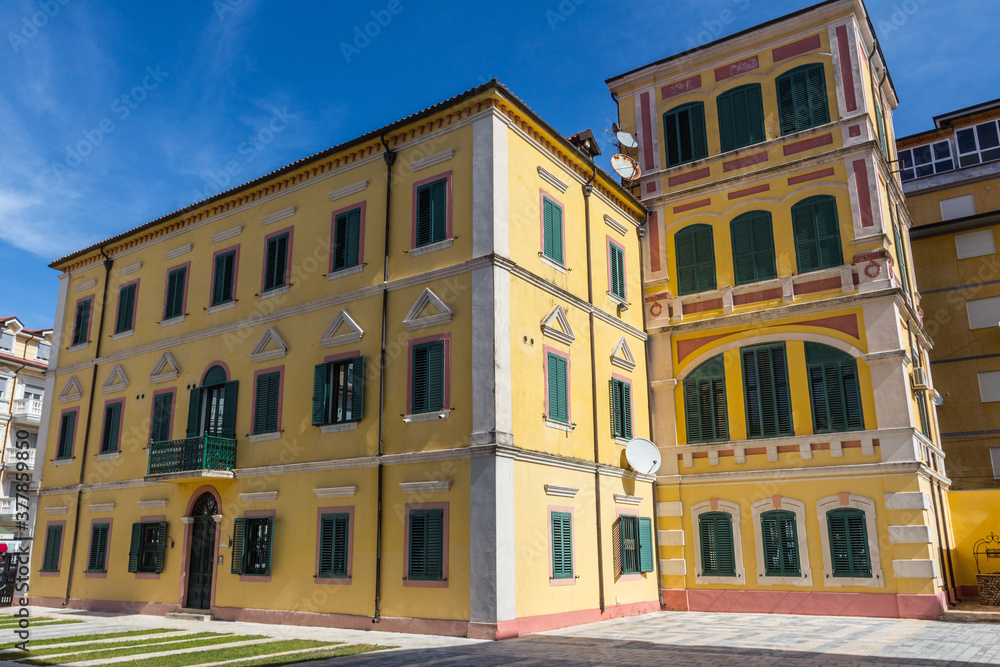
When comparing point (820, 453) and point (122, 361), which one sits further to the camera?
point (122, 361)

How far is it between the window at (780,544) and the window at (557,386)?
612 cm

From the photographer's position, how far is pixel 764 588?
61.6 feet

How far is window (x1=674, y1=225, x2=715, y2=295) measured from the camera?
21.5 m

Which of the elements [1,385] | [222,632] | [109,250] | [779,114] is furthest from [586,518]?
[1,385]

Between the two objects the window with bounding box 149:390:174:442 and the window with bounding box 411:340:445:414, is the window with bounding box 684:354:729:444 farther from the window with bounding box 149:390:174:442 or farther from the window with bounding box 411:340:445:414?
the window with bounding box 149:390:174:442

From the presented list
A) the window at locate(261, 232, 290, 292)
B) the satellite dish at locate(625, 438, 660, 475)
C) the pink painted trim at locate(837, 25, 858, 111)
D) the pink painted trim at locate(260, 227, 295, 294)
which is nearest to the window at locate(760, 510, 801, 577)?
the satellite dish at locate(625, 438, 660, 475)

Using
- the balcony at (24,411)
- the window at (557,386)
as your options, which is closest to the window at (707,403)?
the window at (557,386)

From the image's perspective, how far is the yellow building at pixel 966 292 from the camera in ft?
84.7

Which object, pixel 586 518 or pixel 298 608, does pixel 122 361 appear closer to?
pixel 298 608

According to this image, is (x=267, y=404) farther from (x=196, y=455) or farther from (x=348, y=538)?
(x=348, y=538)

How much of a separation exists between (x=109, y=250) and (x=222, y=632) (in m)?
15.1

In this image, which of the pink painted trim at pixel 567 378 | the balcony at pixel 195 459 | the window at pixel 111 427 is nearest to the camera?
the pink painted trim at pixel 567 378

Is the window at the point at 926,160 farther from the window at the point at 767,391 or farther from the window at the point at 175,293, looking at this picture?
the window at the point at 175,293

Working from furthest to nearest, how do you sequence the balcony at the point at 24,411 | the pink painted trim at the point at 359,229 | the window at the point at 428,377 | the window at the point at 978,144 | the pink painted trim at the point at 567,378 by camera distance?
the balcony at the point at 24,411
the window at the point at 978,144
the pink painted trim at the point at 359,229
the pink painted trim at the point at 567,378
the window at the point at 428,377
